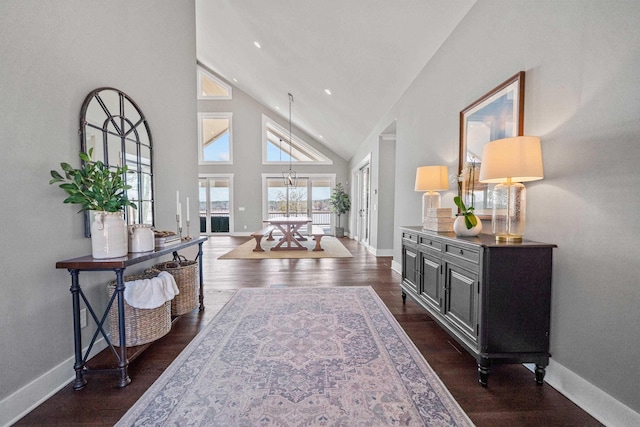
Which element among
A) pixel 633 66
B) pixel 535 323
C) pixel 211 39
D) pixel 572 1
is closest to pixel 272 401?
pixel 535 323

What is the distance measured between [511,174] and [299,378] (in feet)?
5.90

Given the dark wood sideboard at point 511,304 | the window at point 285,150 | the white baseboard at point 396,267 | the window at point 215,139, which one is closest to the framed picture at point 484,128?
the dark wood sideboard at point 511,304

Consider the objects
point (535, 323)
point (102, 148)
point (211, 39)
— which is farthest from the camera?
point (211, 39)

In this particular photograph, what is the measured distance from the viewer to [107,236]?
1.73m

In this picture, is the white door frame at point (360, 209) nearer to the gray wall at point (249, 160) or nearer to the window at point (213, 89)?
the gray wall at point (249, 160)

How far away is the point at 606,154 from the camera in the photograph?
1.35 meters

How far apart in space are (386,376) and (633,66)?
204 cm

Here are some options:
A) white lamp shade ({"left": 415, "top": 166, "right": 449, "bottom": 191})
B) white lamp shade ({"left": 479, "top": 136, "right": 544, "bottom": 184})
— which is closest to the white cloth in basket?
white lamp shade ({"left": 479, "top": 136, "right": 544, "bottom": 184})

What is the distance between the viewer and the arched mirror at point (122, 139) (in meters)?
1.92

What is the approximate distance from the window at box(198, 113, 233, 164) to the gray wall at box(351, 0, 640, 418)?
8727mm

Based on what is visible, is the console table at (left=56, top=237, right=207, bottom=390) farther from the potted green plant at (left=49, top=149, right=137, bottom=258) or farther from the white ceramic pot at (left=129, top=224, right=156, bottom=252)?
the white ceramic pot at (left=129, top=224, right=156, bottom=252)

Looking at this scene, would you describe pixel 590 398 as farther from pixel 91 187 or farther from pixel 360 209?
pixel 360 209

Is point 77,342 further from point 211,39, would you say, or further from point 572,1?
point 211,39

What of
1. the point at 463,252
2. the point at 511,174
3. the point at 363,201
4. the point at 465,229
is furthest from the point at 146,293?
the point at 363,201
